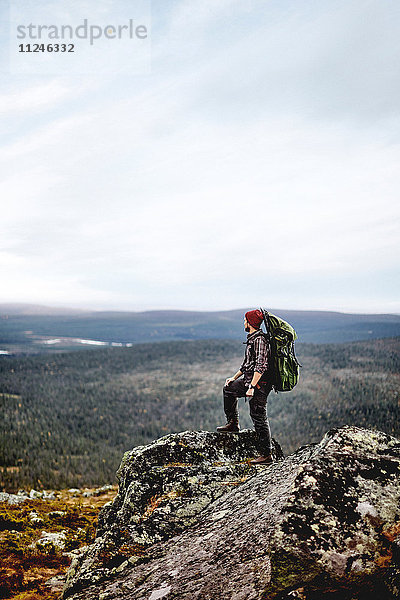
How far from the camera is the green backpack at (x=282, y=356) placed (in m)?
8.78

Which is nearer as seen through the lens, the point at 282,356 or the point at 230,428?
the point at 282,356

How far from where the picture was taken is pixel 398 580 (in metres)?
4.06

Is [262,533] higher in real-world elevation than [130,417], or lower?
higher

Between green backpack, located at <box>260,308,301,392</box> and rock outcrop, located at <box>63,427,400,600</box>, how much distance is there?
63.8 inches

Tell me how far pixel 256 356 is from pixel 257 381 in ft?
1.95

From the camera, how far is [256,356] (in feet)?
29.0

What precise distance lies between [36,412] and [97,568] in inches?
6362

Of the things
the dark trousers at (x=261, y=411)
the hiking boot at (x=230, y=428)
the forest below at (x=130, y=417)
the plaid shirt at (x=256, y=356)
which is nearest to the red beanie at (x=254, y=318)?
the plaid shirt at (x=256, y=356)

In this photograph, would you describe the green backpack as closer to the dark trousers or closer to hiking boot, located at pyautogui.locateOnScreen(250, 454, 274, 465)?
the dark trousers

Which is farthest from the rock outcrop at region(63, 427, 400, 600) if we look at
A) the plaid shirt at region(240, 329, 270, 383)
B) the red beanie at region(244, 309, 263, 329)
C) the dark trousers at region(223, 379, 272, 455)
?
the red beanie at region(244, 309, 263, 329)

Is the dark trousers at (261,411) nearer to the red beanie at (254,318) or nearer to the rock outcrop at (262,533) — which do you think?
the rock outcrop at (262,533)

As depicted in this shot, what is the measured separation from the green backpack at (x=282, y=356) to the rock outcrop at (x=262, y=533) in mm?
1621

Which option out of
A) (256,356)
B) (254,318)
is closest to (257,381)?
(256,356)

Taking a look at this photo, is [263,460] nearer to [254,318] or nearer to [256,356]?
[256,356]
